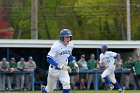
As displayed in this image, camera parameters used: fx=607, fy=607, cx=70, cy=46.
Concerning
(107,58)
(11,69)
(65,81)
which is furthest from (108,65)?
(65,81)

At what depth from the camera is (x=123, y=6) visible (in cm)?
4912

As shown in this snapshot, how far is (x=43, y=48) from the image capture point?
3225 cm

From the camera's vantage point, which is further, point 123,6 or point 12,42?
point 123,6

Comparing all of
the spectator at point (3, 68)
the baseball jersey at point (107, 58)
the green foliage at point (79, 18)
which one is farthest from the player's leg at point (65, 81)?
the green foliage at point (79, 18)

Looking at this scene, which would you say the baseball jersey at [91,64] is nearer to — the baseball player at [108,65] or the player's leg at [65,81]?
the baseball player at [108,65]

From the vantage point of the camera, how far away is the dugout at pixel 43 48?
31141 mm

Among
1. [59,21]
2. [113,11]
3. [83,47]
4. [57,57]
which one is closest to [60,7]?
[59,21]

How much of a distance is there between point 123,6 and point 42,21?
23.6 feet

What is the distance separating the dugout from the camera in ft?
102

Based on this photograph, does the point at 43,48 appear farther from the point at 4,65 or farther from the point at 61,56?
the point at 61,56

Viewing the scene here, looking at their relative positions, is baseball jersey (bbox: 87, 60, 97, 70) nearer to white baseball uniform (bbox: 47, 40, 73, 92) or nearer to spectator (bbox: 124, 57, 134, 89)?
spectator (bbox: 124, 57, 134, 89)

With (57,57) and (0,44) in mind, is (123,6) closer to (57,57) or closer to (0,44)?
(0,44)

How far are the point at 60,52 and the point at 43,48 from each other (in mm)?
14606

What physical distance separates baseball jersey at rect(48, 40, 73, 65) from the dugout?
13.2 metres
